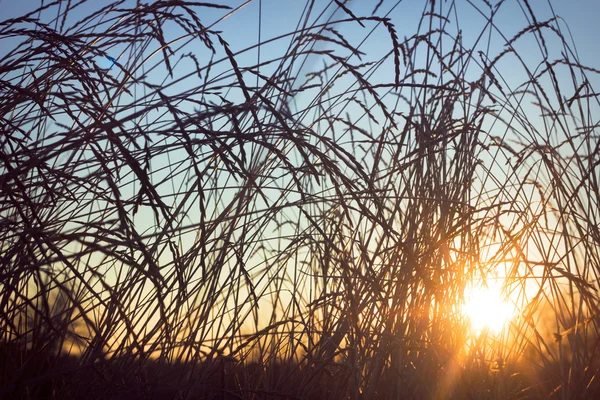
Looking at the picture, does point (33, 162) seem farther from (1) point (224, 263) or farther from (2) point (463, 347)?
(2) point (463, 347)

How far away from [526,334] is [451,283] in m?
0.25

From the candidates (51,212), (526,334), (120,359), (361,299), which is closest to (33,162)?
(120,359)

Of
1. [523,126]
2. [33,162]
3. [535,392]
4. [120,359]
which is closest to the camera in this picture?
[33,162]

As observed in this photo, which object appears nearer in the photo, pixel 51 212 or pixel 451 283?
pixel 51 212

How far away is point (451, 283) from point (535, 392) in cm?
41

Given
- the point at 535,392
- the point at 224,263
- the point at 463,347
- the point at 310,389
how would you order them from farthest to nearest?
the point at 535,392, the point at 463,347, the point at 310,389, the point at 224,263

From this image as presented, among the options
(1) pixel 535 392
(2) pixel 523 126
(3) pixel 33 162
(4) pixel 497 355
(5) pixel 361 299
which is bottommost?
(1) pixel 535 392

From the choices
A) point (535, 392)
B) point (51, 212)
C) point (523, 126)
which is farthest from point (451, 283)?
point (51, 212)

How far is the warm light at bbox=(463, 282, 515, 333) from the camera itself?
1.48 m

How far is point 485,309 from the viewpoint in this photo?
153 cm

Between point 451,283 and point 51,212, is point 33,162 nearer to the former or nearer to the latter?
point 51,212

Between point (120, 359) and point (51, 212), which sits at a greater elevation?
point (51, 212)

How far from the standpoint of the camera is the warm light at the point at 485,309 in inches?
58.4

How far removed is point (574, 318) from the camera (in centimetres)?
152
